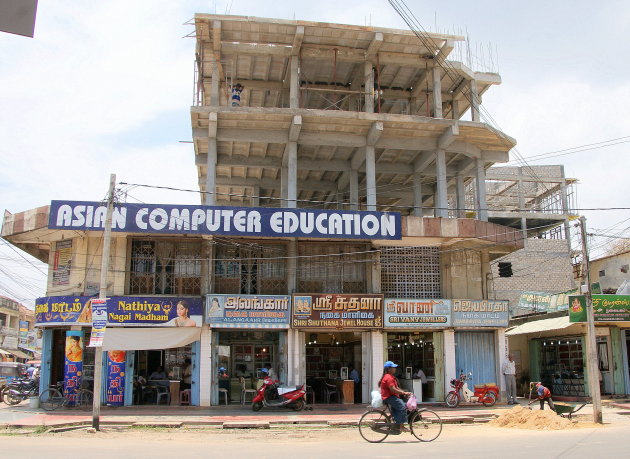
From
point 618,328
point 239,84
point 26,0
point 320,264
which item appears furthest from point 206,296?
point 26,0

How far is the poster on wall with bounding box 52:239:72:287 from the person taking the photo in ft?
74.6

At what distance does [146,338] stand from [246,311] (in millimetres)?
3586

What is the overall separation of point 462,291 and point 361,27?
1126 centimetres

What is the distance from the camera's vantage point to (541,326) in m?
26.5

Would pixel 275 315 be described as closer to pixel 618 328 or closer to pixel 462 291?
pixel 462 291

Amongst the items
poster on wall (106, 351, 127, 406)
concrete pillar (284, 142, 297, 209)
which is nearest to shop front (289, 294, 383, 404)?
concrete pillar (284, 142, 297, 209)

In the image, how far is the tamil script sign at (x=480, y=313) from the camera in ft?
75.6

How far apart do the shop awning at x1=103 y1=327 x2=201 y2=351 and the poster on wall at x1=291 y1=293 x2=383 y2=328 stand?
12.8 ft

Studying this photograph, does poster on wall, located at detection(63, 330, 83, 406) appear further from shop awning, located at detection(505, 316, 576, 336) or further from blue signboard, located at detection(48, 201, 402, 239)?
shop awning, located at detection(505, 316, 576, 336)

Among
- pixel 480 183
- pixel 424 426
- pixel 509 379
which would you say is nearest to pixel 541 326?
pixel 509 379

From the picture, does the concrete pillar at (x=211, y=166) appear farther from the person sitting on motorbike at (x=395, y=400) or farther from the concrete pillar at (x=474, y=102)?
Result: the person sitting on motorbike at (x=395, y=400)

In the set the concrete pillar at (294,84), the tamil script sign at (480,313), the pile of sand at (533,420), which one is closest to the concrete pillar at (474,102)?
the concrete pillar at (294,84)

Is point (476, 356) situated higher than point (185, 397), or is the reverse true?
point (476, 356)

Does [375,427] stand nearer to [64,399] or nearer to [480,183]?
[64,399]
